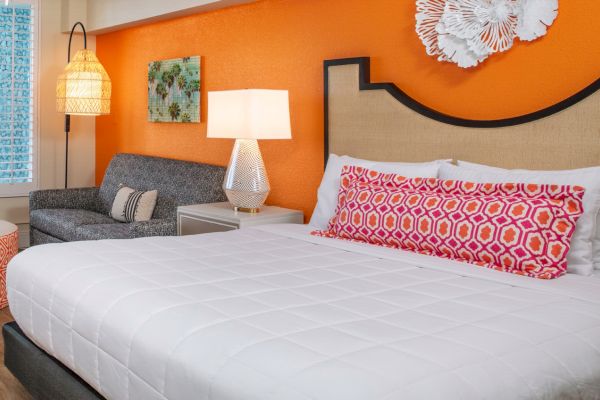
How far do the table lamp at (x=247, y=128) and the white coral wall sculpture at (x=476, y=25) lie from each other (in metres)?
0.91

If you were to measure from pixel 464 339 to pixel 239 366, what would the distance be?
0.56 m

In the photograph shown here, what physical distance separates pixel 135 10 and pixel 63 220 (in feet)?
5.84

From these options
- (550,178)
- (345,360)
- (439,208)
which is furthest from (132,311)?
(550,178)

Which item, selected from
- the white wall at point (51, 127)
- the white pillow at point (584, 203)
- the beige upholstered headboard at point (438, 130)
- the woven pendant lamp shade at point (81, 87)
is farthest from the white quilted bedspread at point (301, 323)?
the white wall at point (51, 127)

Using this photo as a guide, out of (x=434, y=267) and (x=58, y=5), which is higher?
(x=58, y=5)

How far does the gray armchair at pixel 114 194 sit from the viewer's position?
4.43 metres

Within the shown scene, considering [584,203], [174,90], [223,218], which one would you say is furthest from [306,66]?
[584,203]

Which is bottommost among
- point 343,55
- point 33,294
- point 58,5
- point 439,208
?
point 33,294

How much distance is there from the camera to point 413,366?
147 cm

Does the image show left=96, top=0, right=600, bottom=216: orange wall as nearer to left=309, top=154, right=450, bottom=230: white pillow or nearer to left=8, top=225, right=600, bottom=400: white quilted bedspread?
left=309, top=154, right=450, bottom=230: white pillow

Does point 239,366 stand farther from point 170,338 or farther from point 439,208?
point 439,208

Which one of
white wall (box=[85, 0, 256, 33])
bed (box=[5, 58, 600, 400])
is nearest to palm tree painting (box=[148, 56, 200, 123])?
white wall (box=[85, 0, 256, 33])

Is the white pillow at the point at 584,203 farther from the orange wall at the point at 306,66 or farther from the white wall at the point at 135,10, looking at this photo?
the white wall at the point at 135,10

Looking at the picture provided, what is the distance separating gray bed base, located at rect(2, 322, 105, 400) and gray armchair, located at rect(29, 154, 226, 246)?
1.31m
